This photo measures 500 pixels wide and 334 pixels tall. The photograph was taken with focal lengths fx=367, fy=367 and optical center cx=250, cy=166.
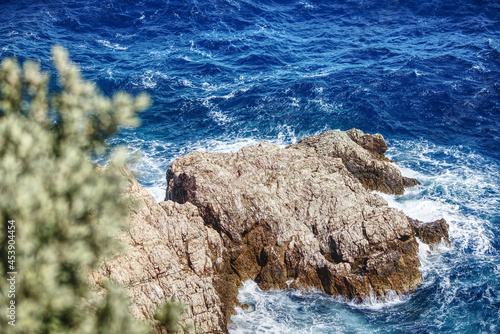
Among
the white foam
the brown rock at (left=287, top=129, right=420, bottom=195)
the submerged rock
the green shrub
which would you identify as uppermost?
the green shrub

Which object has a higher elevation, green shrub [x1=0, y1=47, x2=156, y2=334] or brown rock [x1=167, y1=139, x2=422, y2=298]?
green shrub [x1=0, y1=47, x2=156, y2=334]

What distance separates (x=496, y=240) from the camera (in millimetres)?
26891

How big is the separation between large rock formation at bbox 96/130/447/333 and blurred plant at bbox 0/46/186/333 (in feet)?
37.8

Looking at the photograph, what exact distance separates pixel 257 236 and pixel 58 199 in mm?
17303

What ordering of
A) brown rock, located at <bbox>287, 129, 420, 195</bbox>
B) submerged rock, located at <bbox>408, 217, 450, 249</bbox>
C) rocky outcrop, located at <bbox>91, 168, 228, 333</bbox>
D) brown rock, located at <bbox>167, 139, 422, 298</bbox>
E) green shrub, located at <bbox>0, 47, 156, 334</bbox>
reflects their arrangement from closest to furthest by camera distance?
green shrub, located at <bbox>0, 47, 156, 334</bbox> → rocky outcrop, located at <bbox>91, 168, 228, 333</bbox> → brown rock, located at <bbox>167, 139, 422, 298</bbox> → submerged rock, located at <bbox>408, 217, 450, 249</bbox> → brown rock, located at <bbox>287, 129, 420, 195</bbox>

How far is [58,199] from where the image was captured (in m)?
7.16

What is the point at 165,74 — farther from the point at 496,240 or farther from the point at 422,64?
the point at 496,240

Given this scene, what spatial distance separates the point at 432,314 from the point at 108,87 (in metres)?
44.2

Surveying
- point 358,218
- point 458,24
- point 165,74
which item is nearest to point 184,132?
point 165,74

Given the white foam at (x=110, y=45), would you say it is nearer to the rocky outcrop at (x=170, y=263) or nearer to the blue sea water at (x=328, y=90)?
the blue sea water at (x=328, y=90)

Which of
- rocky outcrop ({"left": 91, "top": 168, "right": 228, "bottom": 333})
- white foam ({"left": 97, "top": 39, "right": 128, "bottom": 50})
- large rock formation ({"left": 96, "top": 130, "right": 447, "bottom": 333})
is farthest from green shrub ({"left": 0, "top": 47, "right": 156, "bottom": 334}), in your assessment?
white foam ({"left": 97, "top": 39, "right": 128, "bottom": 50})

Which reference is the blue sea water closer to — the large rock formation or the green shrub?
the large rock formation

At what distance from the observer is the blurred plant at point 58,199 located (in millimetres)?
6691

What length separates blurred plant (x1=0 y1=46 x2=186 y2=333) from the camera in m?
6.69
